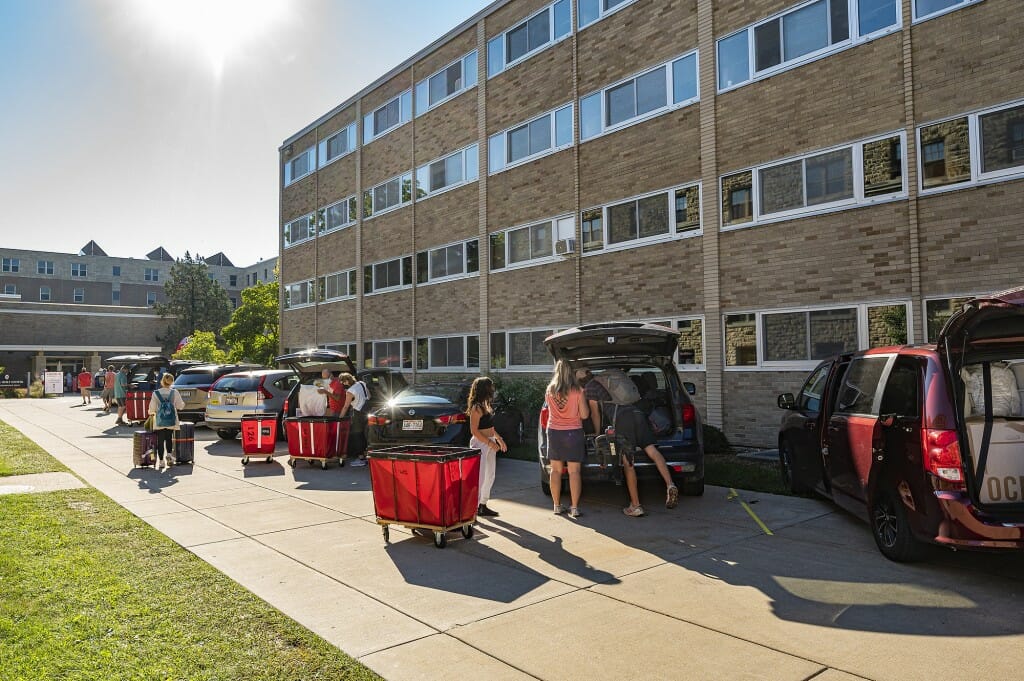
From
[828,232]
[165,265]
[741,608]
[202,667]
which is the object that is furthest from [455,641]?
[165,265]

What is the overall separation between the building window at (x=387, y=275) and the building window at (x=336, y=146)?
5223 millimetres

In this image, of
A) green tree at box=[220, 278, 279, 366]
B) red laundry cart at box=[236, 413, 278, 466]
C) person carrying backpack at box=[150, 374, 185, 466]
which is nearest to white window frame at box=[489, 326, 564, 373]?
red laundry cart at box=[236, 413, 278, 466]

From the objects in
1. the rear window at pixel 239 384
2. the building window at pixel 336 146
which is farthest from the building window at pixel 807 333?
the building window at pixel 336 146

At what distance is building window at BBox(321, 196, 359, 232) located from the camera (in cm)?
2734

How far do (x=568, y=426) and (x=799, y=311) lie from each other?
7.26 m

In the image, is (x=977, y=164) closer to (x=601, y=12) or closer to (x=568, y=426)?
(x=568, y=426)

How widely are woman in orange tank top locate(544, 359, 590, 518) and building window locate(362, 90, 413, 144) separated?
1876 cm

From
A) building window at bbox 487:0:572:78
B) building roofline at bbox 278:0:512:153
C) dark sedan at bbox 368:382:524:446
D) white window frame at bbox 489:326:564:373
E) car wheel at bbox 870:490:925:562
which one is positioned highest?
building roofline at bbox 278:0:512:153

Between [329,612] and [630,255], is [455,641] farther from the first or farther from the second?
[630,255]

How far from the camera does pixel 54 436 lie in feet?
56.3

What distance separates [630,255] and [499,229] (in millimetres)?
4953

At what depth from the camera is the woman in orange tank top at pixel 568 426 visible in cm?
761

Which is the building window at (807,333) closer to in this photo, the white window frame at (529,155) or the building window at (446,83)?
the white window frame at (529,155)

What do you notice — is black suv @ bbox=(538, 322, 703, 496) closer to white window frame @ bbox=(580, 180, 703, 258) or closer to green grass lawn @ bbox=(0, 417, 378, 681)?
green grass lawn @ bbox=(0, 417, 378, 681)
